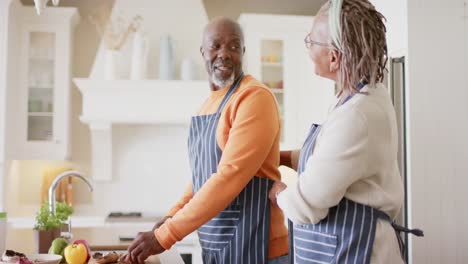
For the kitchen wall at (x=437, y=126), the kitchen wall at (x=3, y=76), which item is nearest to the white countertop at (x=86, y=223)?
the kitchen wall at (x=3, y=76)

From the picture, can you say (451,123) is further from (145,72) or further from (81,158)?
(81,158)

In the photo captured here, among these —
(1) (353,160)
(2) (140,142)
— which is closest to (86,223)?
(2) (140,142)

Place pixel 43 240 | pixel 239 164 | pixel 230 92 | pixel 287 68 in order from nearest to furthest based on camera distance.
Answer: pixel 239 164 → pixel 230 92 → pixel 43 240 → pixel 287 68

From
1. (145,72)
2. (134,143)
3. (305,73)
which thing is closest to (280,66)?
(305,73)

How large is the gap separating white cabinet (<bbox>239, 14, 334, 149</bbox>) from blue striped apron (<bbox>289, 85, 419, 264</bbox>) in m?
2.90

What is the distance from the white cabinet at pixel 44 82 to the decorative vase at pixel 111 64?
298 mm

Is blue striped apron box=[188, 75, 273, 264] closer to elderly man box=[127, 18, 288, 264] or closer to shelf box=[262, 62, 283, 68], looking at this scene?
elderly man box=[127, 18, 288, 264]

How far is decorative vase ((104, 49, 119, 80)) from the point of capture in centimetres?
404

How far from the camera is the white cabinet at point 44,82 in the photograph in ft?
13.3

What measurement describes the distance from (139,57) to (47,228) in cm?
224

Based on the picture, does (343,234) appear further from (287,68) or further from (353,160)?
(287,68)

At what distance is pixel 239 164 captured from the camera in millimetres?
1603

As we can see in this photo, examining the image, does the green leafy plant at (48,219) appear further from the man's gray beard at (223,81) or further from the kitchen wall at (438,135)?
the kitchen wall at (438,135)

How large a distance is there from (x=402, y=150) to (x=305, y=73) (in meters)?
1.80
